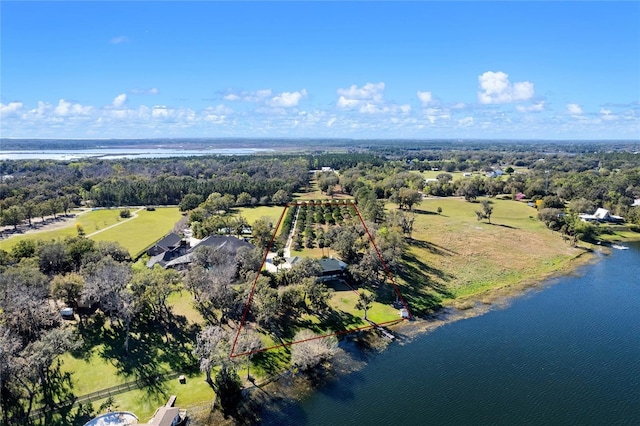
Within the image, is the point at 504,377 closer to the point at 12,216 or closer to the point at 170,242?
the point at 170,242

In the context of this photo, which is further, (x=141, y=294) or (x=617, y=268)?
(x=617, y=268)

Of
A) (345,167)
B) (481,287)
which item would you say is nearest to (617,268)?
(481,287)

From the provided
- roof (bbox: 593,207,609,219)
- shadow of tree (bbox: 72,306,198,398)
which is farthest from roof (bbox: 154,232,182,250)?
roof (bbox: 593,207,609,219)

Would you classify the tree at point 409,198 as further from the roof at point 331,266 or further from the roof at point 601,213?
→ the roof at point 331,266

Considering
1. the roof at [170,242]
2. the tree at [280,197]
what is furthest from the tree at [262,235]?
the tree at [280,197]

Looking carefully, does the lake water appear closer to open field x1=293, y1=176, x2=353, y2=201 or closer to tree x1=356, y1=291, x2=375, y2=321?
tree x1=356, y1=291, x2=375, y2=321

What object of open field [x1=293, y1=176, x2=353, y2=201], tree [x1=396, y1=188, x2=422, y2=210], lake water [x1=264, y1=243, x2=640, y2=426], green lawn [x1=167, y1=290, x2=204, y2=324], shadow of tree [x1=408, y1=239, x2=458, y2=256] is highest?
tree [x1=396, y1=188, x2=422, y2=210]

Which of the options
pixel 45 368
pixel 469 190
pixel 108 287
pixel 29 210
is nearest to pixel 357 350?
pixel 108 287

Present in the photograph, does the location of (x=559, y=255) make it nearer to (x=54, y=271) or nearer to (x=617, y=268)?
(x=617, y=268)
